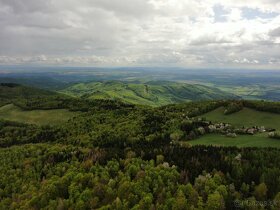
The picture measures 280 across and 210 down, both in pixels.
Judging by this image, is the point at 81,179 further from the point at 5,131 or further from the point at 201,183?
the point at 5,131

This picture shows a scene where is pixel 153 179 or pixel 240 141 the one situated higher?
pixel 240 141

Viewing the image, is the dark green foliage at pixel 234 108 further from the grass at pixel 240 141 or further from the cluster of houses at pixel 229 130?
the grass at pixel 240 141

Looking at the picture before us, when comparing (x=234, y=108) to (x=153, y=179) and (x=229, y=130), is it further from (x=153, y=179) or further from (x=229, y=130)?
(x=153, y=179)

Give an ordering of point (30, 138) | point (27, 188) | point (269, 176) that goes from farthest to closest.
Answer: point (30, 138) → point (27, 188) → point (269, 176)

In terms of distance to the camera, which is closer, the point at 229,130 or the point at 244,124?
the point at 229,130

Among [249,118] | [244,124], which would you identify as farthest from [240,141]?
[249,118]

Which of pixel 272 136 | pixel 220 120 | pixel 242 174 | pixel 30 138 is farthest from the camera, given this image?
pixel 30 138

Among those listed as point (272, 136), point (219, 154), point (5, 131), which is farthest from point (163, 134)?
point (5, 131)
